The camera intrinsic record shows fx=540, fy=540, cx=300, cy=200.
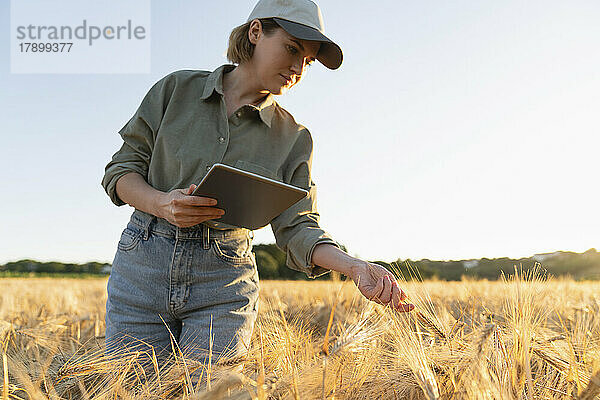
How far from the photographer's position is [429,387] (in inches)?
39.9

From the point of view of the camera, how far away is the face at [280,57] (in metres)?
A: 1.95

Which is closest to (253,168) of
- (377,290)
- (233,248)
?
(233,248)

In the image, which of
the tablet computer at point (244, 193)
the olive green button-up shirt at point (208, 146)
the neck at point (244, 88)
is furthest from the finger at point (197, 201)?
the neck at point (244, 88)

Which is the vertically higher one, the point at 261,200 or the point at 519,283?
the point at 261,200

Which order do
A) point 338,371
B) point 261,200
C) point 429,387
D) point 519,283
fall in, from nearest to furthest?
1. point 429,387
2. point 338,371
3. point 519,283
4. point 261,200

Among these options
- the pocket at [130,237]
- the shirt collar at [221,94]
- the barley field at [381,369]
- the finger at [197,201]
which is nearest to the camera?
the barley field at [381,369]

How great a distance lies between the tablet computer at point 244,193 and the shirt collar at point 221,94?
456mm

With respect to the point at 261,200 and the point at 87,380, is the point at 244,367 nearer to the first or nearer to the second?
the point at 87,380

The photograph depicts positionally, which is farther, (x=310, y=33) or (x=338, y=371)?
(x=310, y=33)

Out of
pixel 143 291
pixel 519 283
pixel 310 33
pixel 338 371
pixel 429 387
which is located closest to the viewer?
pixel 429 387

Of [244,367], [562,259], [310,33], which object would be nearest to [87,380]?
[244,367]

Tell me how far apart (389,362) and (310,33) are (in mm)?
1125

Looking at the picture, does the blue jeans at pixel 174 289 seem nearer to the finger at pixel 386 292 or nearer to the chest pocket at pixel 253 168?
the chest pocket at pixel 253 168

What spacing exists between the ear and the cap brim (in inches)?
3.7
